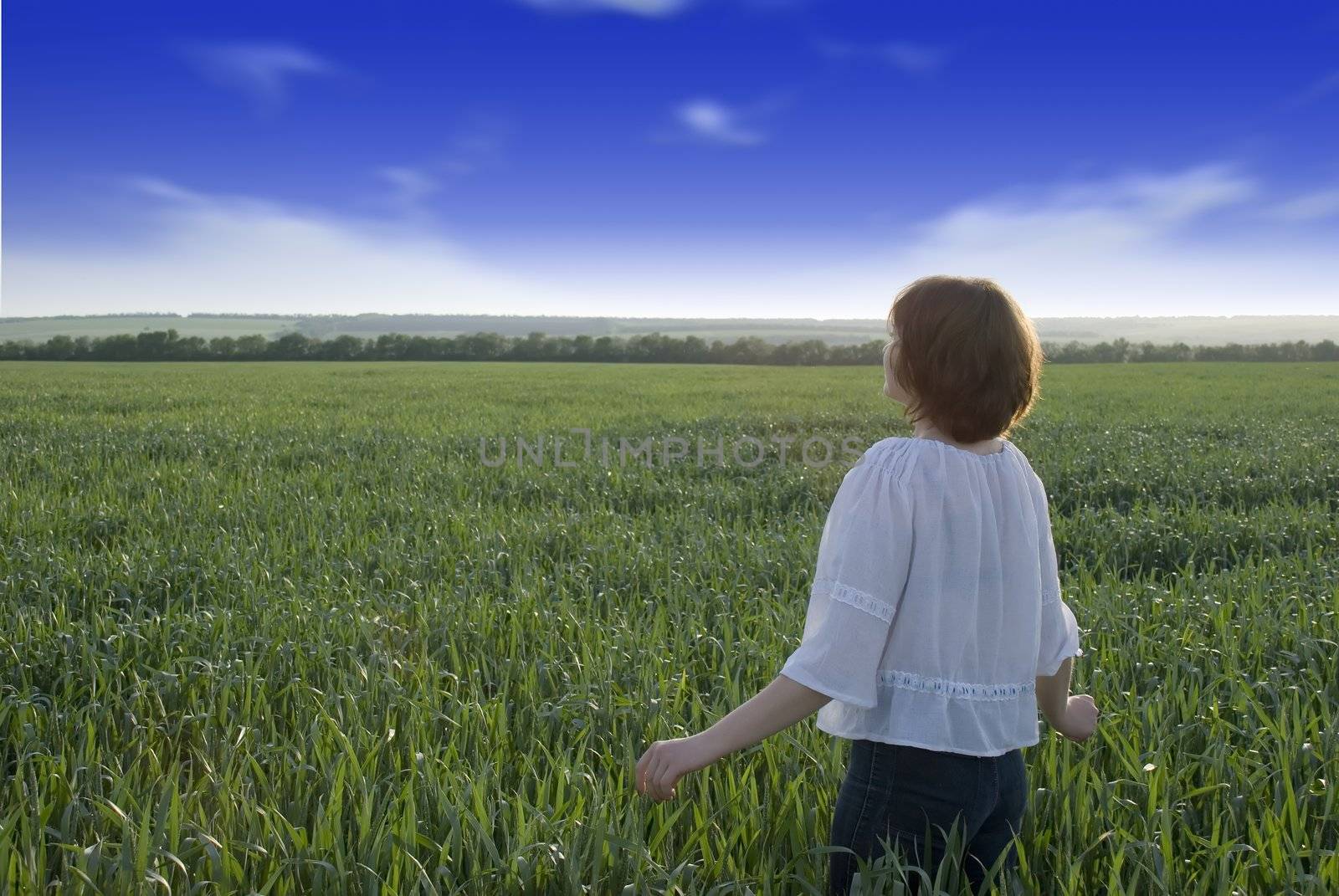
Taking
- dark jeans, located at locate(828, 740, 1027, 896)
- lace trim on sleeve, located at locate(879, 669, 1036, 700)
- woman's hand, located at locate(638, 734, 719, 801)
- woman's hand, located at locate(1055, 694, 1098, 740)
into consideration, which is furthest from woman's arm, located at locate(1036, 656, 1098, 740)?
woman's hand, located at locate(638, 734, 719, 801)

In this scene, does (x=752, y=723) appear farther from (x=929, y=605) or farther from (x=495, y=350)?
(x=495, y=350)

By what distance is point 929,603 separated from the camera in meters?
1.72

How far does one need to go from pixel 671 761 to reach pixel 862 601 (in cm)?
48

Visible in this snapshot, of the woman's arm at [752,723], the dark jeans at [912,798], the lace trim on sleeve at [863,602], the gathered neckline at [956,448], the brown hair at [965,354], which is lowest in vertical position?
the dark jeans at [912,798]

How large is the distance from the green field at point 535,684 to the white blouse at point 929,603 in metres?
0.59

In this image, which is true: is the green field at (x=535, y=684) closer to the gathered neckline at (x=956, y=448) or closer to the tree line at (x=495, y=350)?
the gathered neckline at (x=956, y=448)

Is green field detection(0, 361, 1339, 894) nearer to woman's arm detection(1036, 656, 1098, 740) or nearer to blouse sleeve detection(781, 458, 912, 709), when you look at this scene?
woman's arm detection(1036, 656, 1098, 740)

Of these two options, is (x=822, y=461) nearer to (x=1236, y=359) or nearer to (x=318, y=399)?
(x=318, y=399)

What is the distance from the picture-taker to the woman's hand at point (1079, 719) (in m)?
2.17

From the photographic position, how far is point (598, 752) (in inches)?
117

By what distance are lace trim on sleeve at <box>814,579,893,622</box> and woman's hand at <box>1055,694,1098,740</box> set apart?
803mm

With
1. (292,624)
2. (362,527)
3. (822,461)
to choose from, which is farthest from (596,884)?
(822,461)

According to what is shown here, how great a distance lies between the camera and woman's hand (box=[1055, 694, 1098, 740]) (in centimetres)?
217

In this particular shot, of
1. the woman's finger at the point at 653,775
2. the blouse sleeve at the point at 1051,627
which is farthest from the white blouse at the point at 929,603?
the woman's finger at the point at 653,775
